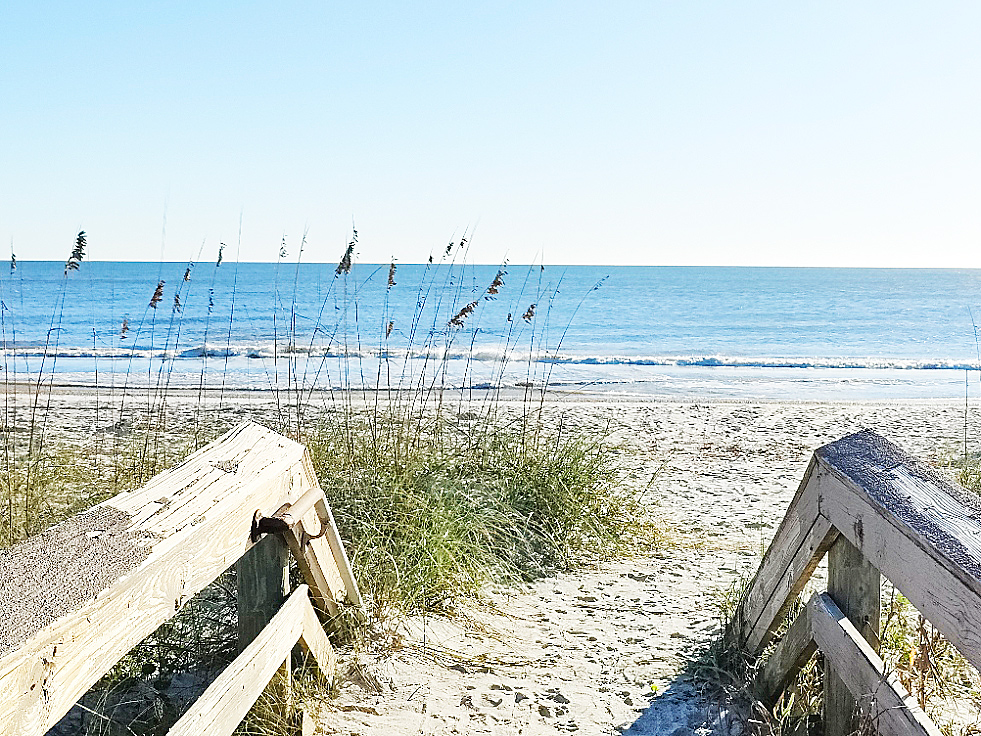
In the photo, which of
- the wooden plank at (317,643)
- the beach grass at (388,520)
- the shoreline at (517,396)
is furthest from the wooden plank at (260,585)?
the shoreline at (517,396)

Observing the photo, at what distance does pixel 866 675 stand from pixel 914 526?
20.0 inches

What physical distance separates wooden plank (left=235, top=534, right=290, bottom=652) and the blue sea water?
2.29 metres

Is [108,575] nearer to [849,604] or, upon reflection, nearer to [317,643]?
[317,643]

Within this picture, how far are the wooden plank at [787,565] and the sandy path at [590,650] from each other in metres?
0.34

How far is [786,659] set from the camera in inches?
118

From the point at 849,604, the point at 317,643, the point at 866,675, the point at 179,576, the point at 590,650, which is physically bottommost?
the point at 590,650

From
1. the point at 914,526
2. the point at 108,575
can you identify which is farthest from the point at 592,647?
the point at 108,575

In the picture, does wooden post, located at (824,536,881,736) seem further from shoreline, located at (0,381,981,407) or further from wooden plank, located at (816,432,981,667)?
shoreline, located at (0,381,981,407)

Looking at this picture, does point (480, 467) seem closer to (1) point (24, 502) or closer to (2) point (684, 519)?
(2) point (684, 519)

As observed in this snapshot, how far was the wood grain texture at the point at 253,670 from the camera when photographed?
2.12 metres

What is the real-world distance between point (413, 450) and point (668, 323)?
33.2 meters

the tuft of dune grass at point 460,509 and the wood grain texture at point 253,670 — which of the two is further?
the tuft of dune grass at point 460,509

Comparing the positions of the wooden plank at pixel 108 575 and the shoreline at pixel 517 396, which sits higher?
the wooden plank at pixel 108 575

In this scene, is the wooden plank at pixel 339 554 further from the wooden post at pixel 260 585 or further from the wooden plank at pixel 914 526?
the wooden plank at pixel 914 526
